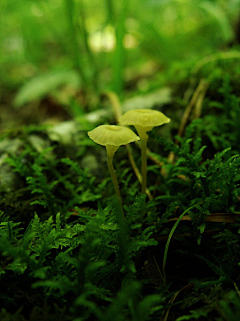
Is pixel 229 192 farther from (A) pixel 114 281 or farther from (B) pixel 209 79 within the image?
(B) pixel 209 79

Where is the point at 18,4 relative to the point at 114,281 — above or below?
above

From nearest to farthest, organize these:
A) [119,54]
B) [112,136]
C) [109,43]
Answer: [112,136] < [119,54] < [109,43]

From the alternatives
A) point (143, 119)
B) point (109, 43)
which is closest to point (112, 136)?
point (143, 119)

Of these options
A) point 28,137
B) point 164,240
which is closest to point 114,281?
point 164,240

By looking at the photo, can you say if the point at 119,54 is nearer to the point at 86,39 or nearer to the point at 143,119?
the point at 86,39

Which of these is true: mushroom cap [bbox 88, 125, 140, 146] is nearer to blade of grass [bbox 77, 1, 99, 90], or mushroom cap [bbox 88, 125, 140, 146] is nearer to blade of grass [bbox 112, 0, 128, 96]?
blade of grass [bbox 112, 0, 128, 96]

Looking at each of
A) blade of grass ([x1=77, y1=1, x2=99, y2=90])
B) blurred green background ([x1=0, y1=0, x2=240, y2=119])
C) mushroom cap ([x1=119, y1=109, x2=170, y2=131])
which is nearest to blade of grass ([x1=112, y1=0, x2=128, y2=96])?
blurred green background ([x1=0, y1=0, x2=240, y2=119])

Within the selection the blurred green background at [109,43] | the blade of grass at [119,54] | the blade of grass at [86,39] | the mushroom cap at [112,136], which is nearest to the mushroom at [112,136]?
the mushroom cap at [112,136]
